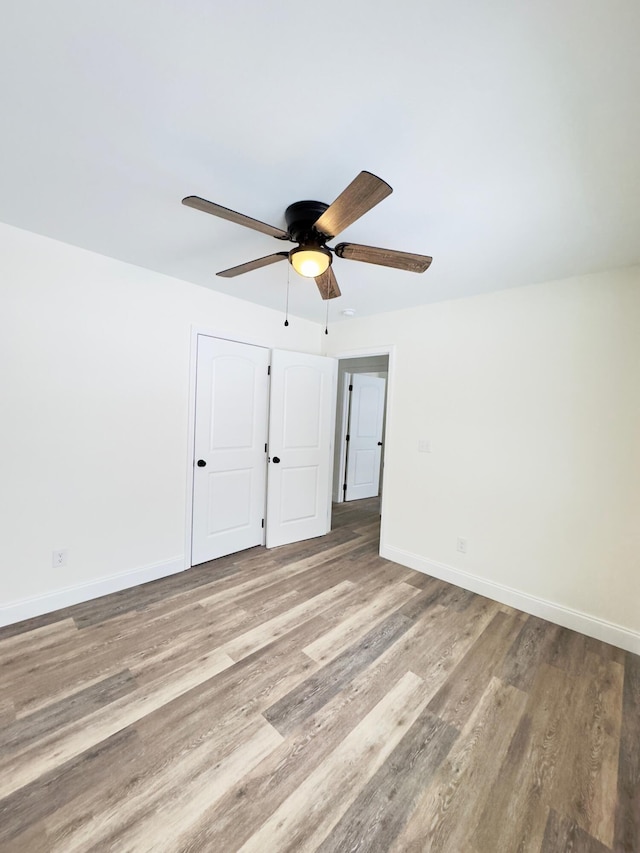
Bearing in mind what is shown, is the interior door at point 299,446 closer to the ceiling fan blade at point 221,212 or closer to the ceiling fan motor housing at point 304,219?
the ceiling fan motor housing at point 304,219

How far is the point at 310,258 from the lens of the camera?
1578 millimetres

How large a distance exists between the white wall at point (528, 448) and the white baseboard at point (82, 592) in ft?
6.91

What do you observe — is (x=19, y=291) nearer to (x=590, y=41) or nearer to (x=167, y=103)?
(x=167, y=103)

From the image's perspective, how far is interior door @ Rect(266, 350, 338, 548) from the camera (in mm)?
3494

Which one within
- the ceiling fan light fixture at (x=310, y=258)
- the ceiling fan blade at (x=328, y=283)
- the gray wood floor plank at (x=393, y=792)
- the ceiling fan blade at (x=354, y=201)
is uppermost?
the ceiling fan blade at (x=354, y=201)

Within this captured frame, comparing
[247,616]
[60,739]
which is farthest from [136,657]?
[247,616]

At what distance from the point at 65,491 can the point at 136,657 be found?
47.5 inches

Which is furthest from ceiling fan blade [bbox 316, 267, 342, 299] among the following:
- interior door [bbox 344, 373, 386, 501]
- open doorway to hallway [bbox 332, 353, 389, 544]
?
interior door [bbox 344, 373, 386, 501]

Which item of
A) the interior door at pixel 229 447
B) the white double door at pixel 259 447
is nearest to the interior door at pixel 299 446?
the white double door at pixel 259 447

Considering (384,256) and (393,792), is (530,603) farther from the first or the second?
(384,256)

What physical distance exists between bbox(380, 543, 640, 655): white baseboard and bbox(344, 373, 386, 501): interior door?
7.09 ft

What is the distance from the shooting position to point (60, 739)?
1.46 metres

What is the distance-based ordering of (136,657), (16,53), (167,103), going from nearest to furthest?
(16,53) → (167,103) → (136,657)

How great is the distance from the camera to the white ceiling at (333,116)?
91 cm
